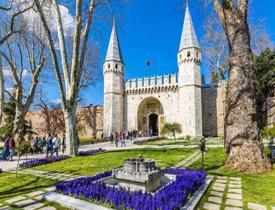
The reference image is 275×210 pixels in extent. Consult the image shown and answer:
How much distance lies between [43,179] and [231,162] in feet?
19.4

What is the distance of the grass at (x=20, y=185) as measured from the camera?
17.4 feet

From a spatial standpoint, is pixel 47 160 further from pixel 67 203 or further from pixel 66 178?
pixel 67 203

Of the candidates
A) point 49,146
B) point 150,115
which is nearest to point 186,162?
point 49,146

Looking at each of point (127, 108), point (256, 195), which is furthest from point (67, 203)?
point (127, 108)

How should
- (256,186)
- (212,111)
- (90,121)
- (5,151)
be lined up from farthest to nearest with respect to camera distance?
(90,121) < (212,111) < (5,151) < (256,186)

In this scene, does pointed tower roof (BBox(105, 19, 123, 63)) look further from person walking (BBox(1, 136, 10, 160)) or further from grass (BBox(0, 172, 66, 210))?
grass (BBox(0, 172, 66, 210))

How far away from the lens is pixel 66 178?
7.11m

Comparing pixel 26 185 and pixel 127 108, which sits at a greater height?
pixel 127 108

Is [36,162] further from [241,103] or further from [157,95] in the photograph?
[157,95]

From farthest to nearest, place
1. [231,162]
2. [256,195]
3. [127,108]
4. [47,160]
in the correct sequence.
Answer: [127,108]
[47,160]
[231,162]
[256,195]

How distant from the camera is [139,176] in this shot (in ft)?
15.8

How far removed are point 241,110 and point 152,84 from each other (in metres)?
26.7

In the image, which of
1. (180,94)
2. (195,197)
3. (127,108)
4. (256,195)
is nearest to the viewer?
(195,197)

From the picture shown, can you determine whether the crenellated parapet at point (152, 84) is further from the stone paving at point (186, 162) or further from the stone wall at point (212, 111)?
the stone paving at point (186, 162)
